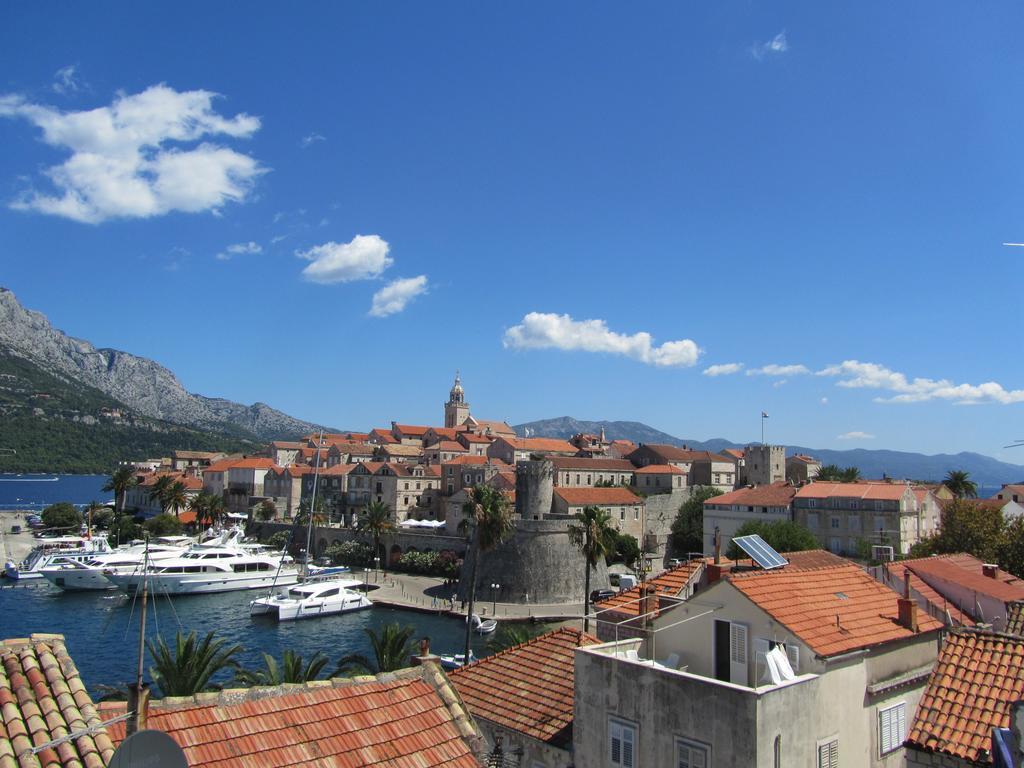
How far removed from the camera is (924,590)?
23.1 metres

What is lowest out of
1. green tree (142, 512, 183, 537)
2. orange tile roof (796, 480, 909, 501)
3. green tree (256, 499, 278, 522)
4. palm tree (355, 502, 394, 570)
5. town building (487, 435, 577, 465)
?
green tree (142, 512, 183, 537)

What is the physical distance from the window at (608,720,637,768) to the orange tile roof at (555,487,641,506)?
6878 cm

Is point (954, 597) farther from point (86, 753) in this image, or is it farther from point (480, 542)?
point (480, 542)

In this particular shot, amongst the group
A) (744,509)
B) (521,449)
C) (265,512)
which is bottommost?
(265,512)

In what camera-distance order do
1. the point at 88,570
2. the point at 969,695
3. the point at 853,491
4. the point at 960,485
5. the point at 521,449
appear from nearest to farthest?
the point at 969,695
the point at 88,570
the point at 853,491
the point at 960,485
the point at 521,449

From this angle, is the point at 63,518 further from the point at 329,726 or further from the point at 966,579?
the point at 329,726

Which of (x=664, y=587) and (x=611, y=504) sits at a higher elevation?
(x=664, y=587)

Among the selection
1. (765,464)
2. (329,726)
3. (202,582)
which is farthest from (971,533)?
(202,582)

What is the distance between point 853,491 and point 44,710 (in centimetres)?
8039

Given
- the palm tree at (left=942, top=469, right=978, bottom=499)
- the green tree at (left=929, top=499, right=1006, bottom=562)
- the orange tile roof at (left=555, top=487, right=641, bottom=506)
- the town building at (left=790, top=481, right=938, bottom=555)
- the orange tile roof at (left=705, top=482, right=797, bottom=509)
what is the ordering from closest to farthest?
the green tree at (left=929, top=499, right=1006, bottom=562) < the town building at (left=790, top=481, right=938, bottom=555) < the orange tile roof at (left=705, top=482, right=797, bottom=509) < the orange tile roof at (left=555, top=487, right=641, bottom=506) < the palm tree at (left=942, top=469, right=978, bottom=499)

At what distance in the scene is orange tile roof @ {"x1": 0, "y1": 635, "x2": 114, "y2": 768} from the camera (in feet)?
21.0

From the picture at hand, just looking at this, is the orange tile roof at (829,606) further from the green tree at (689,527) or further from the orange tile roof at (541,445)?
the orange tile roof at (541,445)

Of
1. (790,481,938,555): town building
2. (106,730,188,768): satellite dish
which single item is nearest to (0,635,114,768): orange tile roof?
(106,730,188,768): satellite dish

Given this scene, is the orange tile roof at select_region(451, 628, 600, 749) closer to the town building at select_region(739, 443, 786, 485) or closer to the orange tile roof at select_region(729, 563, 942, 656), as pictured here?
the orange tile roof at select_region(729, 563, 942, 656)
